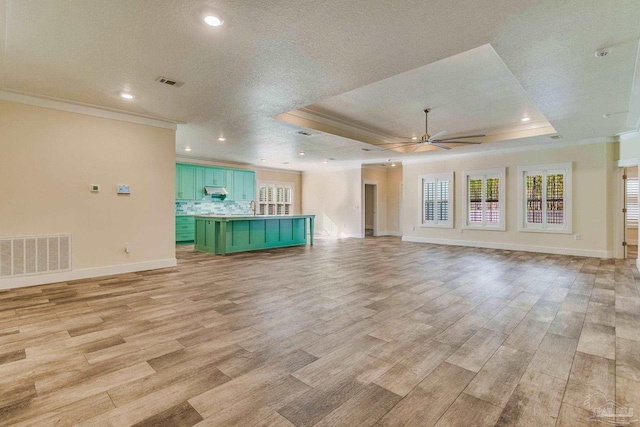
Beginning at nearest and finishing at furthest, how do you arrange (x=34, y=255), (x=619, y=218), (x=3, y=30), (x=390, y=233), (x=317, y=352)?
(x=317, y=352)
(x=3, y=30)
(x=34, y=255)
(x=619, y=218)
(x=390, y=233)

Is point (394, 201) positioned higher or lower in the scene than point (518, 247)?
higher

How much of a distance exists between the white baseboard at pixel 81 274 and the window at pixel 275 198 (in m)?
6.59

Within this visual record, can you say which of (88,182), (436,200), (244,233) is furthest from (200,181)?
(436,200)

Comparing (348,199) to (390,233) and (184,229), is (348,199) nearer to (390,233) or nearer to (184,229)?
(390,233)

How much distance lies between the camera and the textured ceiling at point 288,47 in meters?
2.44

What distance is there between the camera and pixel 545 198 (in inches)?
301

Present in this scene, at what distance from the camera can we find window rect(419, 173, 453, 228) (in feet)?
30.6

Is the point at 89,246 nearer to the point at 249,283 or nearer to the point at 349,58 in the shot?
the point at 249,283

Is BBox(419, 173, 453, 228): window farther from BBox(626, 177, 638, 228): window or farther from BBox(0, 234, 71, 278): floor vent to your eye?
BBox(0, 234, 71, 278): floor vent

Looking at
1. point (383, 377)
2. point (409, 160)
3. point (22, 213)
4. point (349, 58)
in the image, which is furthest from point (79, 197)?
point (409, 160)

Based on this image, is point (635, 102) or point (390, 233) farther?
point (390, 233)

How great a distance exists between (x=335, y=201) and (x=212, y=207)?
15.2 feet

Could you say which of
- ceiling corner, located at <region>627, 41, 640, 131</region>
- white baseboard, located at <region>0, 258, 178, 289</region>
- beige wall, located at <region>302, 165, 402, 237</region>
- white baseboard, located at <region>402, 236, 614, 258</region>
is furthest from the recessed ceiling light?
beige wall, located at <region>302, 165, 402, 237</region>

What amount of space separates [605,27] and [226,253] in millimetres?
7010
